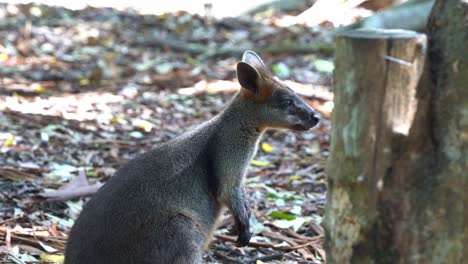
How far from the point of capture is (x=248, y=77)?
4613 mm

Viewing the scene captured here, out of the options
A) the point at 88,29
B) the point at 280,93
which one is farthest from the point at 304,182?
the point at 88,29

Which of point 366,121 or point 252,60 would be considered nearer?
point 366,121

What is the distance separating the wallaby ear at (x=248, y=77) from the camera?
4547mm

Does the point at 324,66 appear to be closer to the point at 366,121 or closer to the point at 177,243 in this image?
the point at 177,243

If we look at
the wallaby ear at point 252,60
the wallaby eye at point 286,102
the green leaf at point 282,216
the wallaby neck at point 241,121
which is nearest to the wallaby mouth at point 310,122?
the wallaby eye at point 286,102

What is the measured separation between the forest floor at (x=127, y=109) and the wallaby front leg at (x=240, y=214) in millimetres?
300

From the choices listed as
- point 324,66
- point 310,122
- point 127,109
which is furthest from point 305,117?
point 324,66

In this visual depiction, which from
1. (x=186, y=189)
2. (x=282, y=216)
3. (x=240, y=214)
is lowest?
(x=282, y=216)

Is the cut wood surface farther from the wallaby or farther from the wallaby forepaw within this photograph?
the wallaby forepaw

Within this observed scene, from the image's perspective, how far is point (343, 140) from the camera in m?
2.92

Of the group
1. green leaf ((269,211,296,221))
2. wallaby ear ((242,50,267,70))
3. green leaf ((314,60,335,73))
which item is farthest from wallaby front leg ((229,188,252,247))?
green leaf ((314,60,335,73))

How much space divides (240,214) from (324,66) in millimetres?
5986

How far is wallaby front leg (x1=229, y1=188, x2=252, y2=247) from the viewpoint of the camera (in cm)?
443

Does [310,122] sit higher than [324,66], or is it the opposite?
[310,122]
